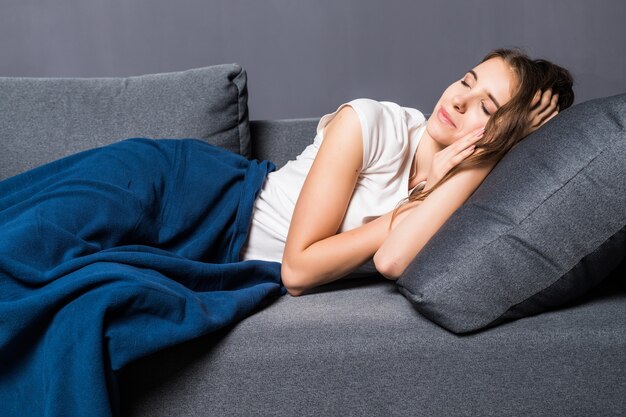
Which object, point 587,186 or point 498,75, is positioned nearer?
point 587,186

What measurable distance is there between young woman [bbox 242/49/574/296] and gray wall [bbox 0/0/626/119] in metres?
0.99

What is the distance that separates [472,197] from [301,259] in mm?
373

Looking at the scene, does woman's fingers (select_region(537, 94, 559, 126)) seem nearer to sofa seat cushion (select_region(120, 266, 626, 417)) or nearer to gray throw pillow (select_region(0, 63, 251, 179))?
sofa seat cushion (select_region(120, 266, 626, 417))

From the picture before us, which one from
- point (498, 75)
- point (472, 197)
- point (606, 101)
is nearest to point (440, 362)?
point (472, 197)

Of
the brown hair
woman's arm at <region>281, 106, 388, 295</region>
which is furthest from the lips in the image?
woman's arm at <region>281, 106, 388, 295</region>

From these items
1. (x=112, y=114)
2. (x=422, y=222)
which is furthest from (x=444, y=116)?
(x=112, y=114)

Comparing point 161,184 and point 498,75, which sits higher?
point 498,75

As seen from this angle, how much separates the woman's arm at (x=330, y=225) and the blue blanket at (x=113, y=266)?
91 mm

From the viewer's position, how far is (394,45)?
245 centimetres

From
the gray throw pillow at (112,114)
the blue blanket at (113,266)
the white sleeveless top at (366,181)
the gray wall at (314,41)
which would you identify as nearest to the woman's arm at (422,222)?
the white sleeveless top at (366,181)

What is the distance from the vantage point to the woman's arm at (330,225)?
1.32 m

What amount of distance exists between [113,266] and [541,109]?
0.97 meters

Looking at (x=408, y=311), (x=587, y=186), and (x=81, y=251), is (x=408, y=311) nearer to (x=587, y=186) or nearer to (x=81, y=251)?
(x=587, y=186)

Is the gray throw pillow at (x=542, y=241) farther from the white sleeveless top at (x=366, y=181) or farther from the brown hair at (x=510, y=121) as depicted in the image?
the white sleeveless top at (x=366, y=181)
